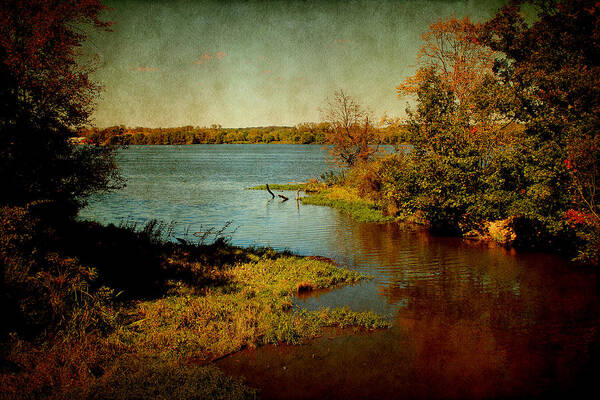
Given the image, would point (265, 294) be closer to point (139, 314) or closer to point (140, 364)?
point (139, 314)

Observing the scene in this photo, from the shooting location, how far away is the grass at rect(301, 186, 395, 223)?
27806 millimetres

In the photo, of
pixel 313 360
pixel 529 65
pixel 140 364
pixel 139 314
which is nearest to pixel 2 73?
pixel 139 314

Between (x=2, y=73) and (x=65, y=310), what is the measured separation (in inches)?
285

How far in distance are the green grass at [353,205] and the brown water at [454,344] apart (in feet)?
36.5

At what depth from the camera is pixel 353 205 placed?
106 feet

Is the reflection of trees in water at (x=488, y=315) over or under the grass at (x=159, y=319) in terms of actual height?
under

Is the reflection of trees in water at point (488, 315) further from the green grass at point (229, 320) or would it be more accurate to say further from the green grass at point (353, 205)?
the green grass at point (353, 205)

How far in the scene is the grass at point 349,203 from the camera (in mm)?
27806

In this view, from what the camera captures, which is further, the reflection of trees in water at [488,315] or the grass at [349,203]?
the grass at [349,203]

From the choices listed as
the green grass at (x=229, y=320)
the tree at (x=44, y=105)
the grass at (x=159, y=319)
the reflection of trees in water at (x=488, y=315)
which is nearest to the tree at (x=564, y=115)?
the reflection of trees in water at (x=488, y=315)

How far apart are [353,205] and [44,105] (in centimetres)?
2343


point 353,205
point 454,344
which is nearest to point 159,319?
point 454,344

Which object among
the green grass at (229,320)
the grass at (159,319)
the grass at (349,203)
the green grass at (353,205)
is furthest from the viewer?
the grass at (349,203)

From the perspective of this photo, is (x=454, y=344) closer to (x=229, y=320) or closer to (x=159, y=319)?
(x=229, y=320)
